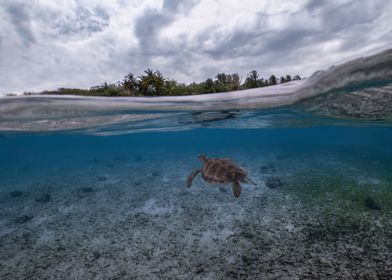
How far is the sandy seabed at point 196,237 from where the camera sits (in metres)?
6.12

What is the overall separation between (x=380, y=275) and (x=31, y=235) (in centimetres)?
1176

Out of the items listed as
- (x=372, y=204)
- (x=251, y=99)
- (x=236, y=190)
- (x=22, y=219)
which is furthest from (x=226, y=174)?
(x=22, y=219)

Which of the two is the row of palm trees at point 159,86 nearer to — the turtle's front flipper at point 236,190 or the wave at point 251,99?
the wave at point 251,99

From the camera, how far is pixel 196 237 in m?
7.80

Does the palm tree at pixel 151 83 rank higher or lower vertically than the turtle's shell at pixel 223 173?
higher

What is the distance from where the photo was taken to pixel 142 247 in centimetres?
741

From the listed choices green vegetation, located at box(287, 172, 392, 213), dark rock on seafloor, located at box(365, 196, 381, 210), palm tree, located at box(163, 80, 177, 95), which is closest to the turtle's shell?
green vegetation, located at box(287, 172, 392, 213)

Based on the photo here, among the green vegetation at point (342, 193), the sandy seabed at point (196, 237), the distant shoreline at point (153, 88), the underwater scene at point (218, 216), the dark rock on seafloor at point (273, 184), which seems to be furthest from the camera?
the distant shoreline at point (153, 88)

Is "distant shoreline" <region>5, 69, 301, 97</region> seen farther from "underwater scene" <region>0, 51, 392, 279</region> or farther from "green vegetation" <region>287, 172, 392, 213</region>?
"green vegetation" <region>287, 172, 392, 213</region>

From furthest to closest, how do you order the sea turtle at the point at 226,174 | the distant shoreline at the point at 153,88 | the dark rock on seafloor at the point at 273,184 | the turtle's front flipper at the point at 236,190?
the distant shoreline at the point at 153,88 < the dark rock on seafloor at the point at 273,184 < the sea turtle at the point at 226,174 < the turtle's front flipper at the point at 236,190

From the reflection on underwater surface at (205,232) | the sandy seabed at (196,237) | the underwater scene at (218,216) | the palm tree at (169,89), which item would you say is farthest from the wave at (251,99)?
the sandy seabed at (196,237)

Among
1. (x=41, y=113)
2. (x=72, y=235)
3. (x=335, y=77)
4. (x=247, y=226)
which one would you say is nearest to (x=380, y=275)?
(x=247, y=226)

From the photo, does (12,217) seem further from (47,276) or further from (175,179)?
(175,179)

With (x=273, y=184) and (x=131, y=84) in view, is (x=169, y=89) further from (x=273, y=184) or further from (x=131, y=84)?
(x=273, y=184)
